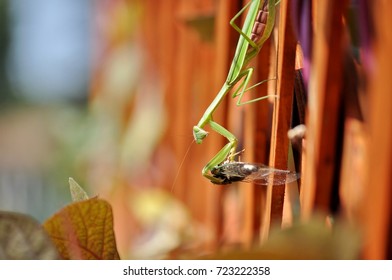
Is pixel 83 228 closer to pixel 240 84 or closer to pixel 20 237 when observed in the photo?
pixel 20 237

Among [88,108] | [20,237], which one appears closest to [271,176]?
[20,237]

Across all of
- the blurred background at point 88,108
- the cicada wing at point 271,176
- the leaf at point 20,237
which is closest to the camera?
the leaf at point 20,237

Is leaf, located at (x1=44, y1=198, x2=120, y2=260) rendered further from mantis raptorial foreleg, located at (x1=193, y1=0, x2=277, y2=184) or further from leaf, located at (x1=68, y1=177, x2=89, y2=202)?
mantis raptorial foreleg, located at (x1=193, y1=0, x2=277, y2=184)

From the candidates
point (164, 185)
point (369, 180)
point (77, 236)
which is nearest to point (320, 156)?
point (369, 180)

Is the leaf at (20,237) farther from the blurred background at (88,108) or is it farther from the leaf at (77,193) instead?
the blurred background at (88,108)

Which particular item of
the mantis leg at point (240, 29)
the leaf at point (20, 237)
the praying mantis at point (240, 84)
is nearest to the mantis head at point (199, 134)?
the praying mantis at point (240, 84)

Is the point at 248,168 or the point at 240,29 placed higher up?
the point at 240,29

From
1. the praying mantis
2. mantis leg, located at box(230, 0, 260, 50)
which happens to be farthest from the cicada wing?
mantis leg, located at box(230, 0, 260, 50)
